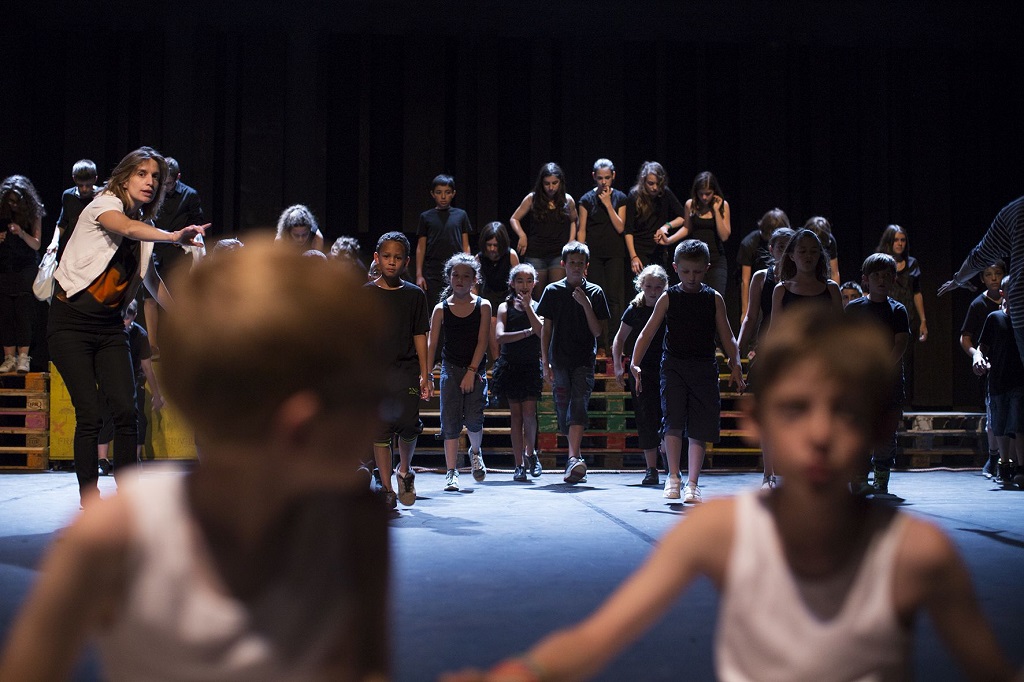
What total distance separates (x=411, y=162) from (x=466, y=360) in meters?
5.26

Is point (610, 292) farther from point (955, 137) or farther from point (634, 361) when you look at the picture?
point (955, 137)

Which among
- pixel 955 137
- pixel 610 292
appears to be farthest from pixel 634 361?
pixel 955 137

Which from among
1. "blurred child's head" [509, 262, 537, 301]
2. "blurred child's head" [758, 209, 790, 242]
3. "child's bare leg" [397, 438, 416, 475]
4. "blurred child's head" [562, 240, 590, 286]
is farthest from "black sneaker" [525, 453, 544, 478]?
"blurred child's head" [758, 209, 790, 242]

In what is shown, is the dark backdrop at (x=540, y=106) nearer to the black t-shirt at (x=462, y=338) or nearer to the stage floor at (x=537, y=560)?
the black t-shirt at (x=462, y=338)

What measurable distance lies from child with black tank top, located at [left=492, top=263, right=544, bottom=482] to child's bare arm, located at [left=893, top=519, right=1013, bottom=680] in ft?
22.2

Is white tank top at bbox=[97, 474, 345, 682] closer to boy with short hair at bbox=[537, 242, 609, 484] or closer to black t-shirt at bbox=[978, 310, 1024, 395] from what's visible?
boy with short hair at bbox=[537, 242, 609, 484]

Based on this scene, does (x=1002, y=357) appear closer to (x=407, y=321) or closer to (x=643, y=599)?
(x=407, y=321)

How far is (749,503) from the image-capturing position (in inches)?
52.2

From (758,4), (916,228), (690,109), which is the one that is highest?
(758,4)

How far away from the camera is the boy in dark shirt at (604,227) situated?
995cm

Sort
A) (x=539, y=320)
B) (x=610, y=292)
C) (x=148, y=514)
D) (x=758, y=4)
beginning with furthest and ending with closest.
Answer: (x=758, y=4) < (x=610, y=292) < (x=539, y=320) < (x=148, y=514)

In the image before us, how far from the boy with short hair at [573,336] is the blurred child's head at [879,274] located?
2.24 m

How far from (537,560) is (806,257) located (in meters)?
3.01

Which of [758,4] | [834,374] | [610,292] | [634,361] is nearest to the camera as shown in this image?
[834,374]
